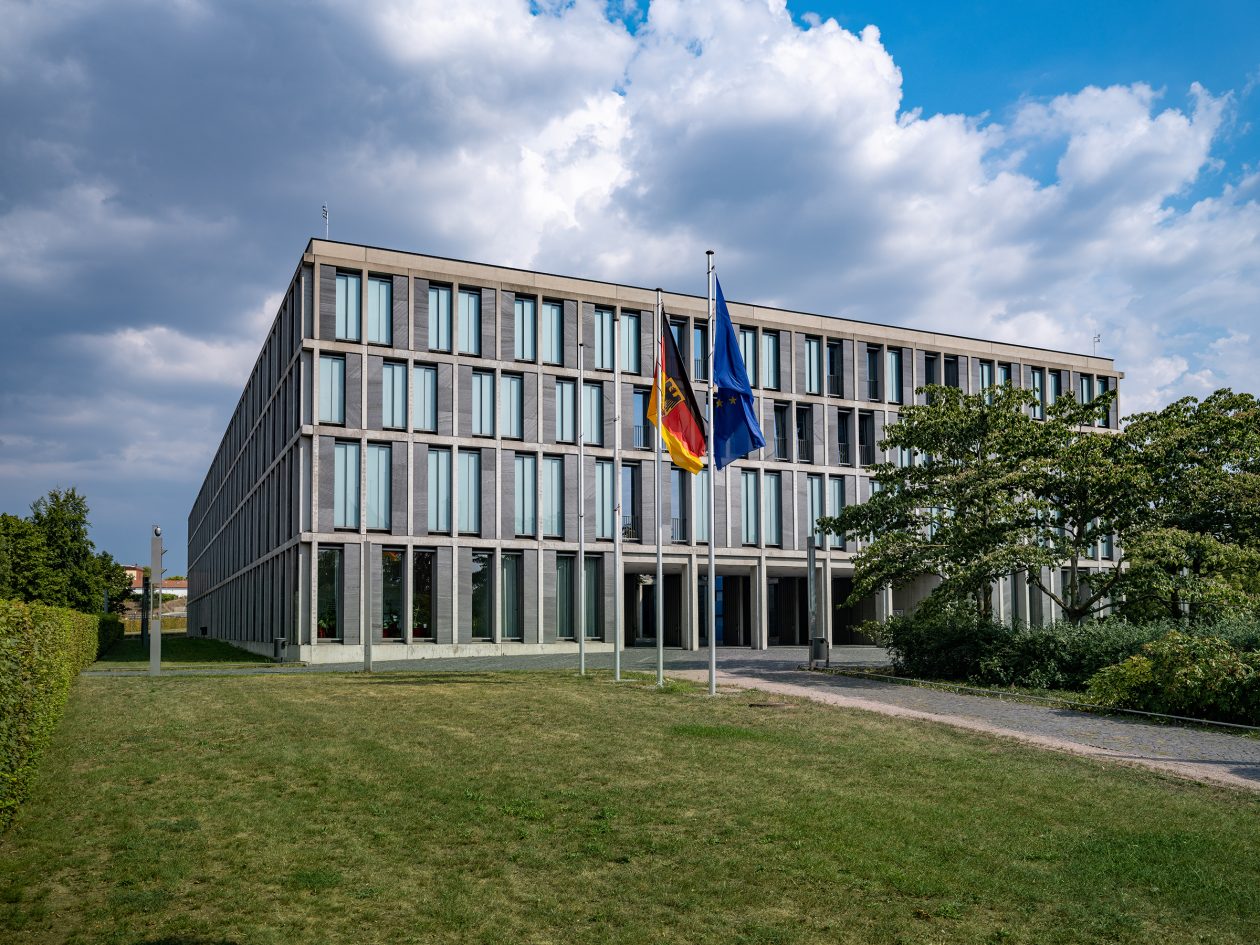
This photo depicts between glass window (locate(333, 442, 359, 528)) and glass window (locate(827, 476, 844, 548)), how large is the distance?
20571mm

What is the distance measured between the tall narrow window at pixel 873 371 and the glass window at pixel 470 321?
1877cm

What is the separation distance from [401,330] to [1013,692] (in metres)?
26.0

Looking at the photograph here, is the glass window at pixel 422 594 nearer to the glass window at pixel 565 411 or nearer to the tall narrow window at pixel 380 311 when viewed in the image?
the glass window at pixel 565 411

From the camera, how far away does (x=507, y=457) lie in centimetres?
4016

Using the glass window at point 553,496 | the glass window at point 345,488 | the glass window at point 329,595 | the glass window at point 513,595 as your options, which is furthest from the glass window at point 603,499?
the glass window at point 329,595

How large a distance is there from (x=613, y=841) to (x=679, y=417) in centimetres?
1325

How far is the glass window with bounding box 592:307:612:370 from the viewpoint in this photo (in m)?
42.5

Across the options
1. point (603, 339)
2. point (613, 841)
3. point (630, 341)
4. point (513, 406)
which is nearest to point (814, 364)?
point (630, 341)

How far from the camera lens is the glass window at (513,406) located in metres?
40.5

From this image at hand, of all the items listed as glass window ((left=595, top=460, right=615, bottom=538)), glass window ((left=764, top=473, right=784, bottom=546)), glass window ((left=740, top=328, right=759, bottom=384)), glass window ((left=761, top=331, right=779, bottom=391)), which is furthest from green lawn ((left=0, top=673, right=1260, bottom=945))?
glass window ((left=761, top=331, right=779, bottom=391))

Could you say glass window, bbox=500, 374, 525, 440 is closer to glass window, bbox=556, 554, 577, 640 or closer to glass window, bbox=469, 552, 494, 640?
glass window, bbox=469, 552, 494, 640

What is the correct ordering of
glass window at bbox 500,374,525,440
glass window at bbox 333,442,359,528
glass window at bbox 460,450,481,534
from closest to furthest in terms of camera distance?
glass window at bbox 333,442,359,528
glass window at bbox 460,450,481,534
glass window at bbox 500,374,525,440

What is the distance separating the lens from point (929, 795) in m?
10.2

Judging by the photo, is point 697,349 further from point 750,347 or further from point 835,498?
point 835,498
